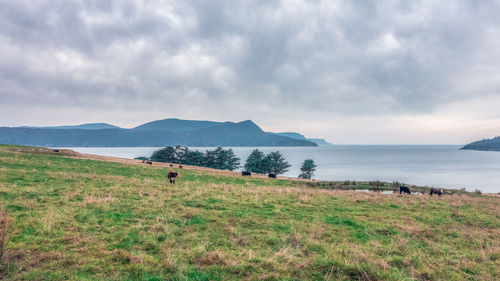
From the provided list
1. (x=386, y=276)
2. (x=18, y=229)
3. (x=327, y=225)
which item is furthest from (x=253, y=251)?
(x=18, y=229)

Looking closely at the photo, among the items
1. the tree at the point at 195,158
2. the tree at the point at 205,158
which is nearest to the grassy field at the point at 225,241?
the tree at the point at 205,158

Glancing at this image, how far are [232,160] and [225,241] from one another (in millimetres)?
91339

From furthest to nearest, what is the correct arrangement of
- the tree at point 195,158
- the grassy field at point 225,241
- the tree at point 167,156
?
the tree at point 167,156, the tree at point 195,158, the grassy field at point 225,241

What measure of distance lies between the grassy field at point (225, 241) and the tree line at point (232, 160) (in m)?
77.0

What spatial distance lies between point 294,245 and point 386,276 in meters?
2.73

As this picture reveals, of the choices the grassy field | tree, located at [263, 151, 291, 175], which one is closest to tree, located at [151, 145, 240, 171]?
tree, located at [263, 151, 291, 175]

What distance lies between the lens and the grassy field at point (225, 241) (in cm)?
585

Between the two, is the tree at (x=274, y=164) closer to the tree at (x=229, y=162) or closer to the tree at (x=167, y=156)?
→ the tree at (x=229, y=162)

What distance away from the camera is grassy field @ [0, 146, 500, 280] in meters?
5.85

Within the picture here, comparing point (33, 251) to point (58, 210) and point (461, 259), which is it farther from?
point (461, 259)

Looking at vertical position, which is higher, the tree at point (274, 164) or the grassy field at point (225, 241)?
the grassy field at point (225, 241)

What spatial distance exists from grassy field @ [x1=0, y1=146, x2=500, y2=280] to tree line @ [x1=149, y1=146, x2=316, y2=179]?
76967 mm

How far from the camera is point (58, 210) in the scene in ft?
32.7

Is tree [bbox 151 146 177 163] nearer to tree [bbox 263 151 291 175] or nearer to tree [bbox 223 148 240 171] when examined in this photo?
tree [bbox 223 148 240 171]
